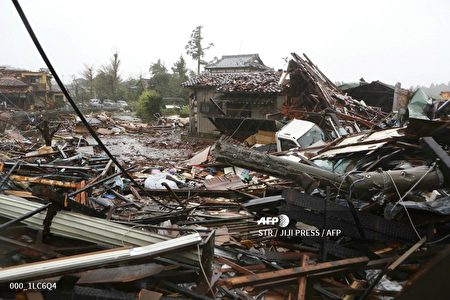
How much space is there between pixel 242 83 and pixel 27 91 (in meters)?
26.5

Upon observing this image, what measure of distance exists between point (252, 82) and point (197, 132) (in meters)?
5.69

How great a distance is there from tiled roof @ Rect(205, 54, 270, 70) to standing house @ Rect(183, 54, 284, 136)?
615 inches

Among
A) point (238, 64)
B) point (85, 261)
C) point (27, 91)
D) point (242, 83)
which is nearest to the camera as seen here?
point (85, 261)

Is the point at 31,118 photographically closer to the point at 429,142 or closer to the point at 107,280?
the point at 107,280

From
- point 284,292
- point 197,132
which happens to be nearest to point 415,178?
point 284,292

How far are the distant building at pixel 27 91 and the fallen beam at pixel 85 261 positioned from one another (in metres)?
34.1

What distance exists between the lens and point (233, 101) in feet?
64.9

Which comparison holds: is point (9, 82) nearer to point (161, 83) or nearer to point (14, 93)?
point (14, 93)

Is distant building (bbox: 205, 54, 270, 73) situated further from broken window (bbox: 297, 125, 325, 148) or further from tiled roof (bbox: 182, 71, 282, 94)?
broken window (bbox: 297, 125, 325, 148)

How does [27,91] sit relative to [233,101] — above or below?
above

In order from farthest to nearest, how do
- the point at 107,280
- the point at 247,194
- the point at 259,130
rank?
the point at 259,130, the point at 247,194, the point at 107,280

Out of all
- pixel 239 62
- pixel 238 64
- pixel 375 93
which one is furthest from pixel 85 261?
pixel 239 62

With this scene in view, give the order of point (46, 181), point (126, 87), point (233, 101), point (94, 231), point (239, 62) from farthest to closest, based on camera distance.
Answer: point (126, 87) → point (239, 62) → point (233, 101) → point (46, 181) → point (94, 231)

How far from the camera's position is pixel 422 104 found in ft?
31.9
